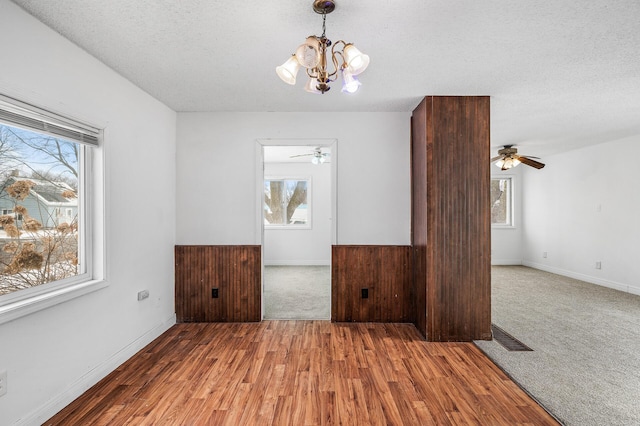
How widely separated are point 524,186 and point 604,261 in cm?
230

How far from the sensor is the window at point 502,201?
720 cm

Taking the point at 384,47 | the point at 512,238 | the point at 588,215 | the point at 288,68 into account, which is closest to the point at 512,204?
the point at 512,238

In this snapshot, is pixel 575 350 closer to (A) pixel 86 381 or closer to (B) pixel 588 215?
(B) pixel 588 215

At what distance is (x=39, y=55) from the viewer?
192 cm

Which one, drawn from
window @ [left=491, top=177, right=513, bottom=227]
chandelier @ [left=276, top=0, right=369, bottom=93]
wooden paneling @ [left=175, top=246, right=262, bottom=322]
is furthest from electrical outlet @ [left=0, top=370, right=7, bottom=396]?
window @ [left=491, top=177, right=513, bottom=227]

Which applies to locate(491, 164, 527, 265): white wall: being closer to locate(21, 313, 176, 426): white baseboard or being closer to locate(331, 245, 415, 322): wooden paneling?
locate(331, 245, 415, 322): wooden paneling

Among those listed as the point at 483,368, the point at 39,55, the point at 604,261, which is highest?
the point at 39,55

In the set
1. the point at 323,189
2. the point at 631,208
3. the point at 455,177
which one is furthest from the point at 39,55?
the point at 631,208

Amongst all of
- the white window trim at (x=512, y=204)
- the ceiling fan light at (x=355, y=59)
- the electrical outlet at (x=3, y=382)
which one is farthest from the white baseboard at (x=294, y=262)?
the ceiling fan light at (x=355, y=59)

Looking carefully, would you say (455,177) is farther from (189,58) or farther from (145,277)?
(145,277)

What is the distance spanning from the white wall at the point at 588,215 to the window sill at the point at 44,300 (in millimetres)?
7034

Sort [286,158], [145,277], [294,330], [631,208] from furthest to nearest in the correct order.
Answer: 1. [286,158]
2. [631,208]
3. [294,330]
4. [145,277]

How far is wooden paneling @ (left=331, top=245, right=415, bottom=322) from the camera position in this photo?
3.63 metres

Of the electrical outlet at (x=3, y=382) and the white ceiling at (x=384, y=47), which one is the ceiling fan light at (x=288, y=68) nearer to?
the white ceiling at (x=384, y=47)
